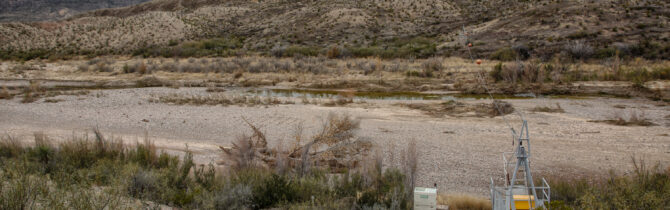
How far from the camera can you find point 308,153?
32.1 feet

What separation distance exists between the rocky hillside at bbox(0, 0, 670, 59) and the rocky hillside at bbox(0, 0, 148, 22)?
1269 inches

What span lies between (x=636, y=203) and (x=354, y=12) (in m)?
50.3

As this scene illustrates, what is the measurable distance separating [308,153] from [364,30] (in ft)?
138

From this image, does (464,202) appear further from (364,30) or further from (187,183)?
(364,30)

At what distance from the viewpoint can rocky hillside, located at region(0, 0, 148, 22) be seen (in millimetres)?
94875

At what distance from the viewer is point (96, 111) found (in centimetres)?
1870

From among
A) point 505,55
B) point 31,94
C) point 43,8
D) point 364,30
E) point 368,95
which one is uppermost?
point 43,8

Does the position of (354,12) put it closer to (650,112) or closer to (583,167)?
(650,112)

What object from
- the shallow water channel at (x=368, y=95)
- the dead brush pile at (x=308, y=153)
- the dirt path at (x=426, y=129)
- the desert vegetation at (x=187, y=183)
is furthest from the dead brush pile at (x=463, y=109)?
the desert vegetation at (x=187, y=183)

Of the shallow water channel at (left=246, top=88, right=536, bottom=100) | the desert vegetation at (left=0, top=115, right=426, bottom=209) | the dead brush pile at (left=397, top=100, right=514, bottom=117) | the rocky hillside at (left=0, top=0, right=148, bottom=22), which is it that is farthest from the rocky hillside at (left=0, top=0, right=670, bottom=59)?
the rocky hillside at (left=0, top=0, right=148, bottom=22)

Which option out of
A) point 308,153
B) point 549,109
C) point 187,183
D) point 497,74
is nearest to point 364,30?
point 497,74

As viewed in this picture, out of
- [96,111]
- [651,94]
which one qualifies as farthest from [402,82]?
[96,111]

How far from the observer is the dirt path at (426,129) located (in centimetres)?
1027

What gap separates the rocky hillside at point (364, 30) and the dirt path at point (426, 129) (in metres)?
17.4
